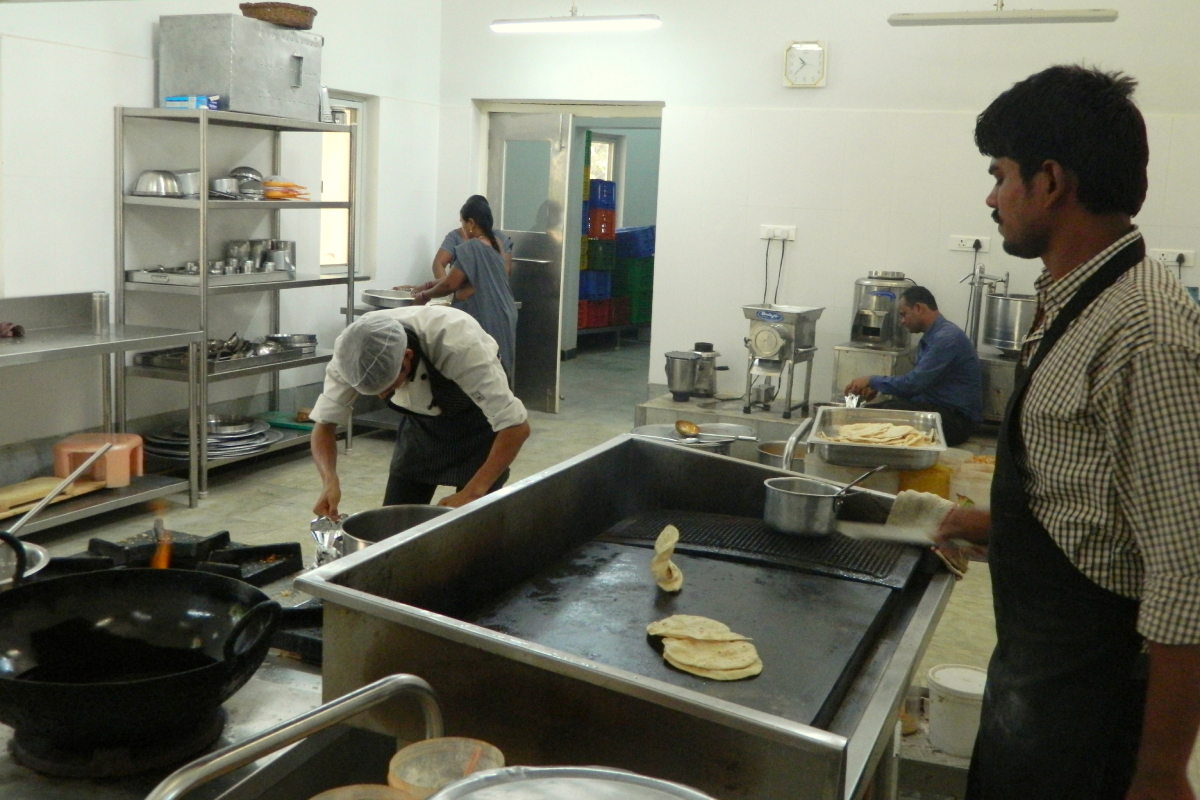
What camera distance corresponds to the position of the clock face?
678cm

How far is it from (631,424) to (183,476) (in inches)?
128

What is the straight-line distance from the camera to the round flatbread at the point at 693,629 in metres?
1.93

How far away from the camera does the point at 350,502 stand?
5598 millimetres

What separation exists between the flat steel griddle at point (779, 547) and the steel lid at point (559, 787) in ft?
4.91

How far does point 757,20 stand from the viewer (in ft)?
22.7

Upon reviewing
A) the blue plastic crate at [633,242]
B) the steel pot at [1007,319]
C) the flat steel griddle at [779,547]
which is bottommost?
the flat steel griddle at [779,547]

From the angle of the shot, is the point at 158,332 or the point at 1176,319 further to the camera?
the point at 158,332

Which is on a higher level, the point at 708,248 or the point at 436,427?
the point at 708,248

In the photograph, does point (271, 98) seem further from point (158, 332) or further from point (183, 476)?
point (183, 476)

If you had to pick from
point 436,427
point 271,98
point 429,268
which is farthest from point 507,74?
point 436,427

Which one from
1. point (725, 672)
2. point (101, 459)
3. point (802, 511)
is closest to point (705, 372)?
point (101, 459)

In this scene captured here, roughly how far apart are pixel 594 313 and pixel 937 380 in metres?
5.72

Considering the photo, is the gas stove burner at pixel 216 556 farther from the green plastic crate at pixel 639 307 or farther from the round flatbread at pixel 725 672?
the green plastic crate at pixel 639 307

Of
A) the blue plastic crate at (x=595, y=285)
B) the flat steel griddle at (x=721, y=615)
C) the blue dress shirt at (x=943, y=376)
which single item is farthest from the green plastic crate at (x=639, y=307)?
the flat steel griddle at (x=721, y=615)
